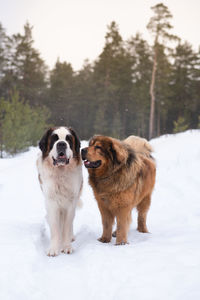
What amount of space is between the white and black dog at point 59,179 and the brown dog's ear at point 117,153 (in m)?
0.47

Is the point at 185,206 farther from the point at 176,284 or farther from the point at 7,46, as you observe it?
the point at 7,46

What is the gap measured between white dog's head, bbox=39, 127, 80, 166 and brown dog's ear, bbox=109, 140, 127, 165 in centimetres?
46

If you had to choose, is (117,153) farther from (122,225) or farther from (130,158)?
(122,225)

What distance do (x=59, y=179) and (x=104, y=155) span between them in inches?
26.1

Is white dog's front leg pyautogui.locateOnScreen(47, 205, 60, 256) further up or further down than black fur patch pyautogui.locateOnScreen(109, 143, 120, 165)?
further down

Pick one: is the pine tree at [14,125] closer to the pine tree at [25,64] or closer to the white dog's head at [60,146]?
the white dog's head at [60,146]

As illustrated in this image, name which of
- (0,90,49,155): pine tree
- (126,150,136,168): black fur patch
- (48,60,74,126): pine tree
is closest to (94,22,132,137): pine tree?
(48,60,74,126): pine tree

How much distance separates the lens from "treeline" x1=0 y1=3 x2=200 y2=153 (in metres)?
31.4

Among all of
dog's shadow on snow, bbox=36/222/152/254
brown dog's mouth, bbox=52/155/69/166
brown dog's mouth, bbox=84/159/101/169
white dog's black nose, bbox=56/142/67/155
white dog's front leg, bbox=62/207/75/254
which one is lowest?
dog's shadow on snow, bbox=36/222/152/254

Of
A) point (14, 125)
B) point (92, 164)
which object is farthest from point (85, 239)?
point (14, 125)

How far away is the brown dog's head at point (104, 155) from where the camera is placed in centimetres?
358

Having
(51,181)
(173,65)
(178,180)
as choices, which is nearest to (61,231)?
(51,181)

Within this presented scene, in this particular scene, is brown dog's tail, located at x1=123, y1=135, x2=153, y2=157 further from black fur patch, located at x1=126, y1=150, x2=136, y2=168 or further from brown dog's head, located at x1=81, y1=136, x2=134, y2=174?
brown dog's head, located at x1=81, y1=136, x2=134, y2=174

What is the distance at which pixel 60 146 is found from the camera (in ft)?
11.1
